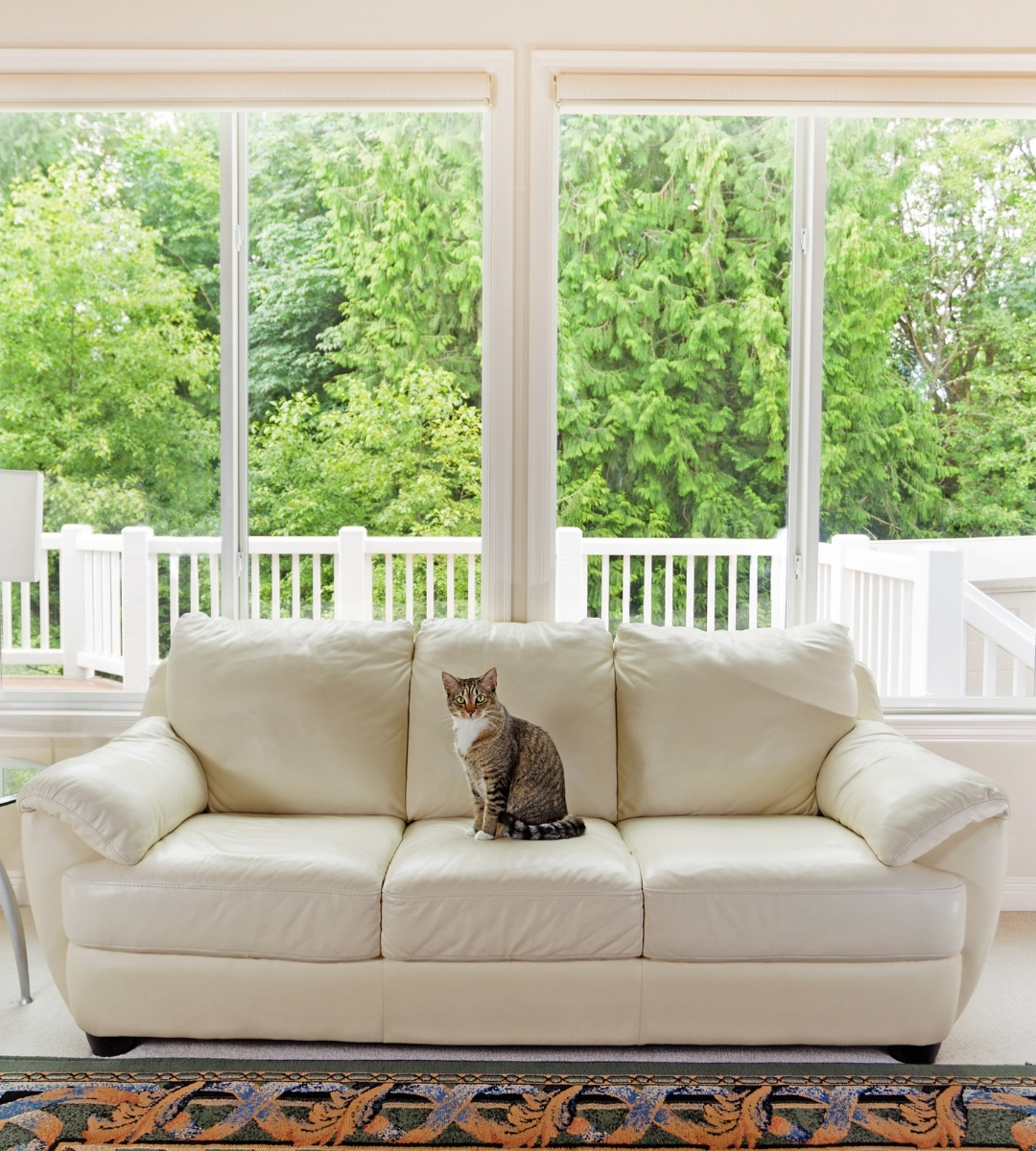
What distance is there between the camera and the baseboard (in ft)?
10.4

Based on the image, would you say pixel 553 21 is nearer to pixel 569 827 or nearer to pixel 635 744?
pixel 635 744

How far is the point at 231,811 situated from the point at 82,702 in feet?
3.03

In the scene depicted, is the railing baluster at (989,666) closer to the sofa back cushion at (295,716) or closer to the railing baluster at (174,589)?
the sofa back cushion at (295,716)

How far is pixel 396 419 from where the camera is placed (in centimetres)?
326

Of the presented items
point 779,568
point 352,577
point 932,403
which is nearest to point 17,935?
point 352,577

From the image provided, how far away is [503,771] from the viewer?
2490mm

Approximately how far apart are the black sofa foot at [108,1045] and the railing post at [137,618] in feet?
4.25

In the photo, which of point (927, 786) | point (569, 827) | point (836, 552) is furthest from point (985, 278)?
point (569, 827)

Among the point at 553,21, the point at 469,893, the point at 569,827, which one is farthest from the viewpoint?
the point at 553,21

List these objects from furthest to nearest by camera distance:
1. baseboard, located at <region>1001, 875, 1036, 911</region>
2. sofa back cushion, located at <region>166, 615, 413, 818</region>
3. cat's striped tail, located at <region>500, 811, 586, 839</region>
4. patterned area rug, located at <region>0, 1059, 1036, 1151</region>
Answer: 1. baseboard, located at <region>1001, 875, 1036, 911</region>
2. sofa back cushion, located at <region>166, 615, 413, 818</region>
3. cat's striped tail, located at <region>500, 811, 586, 839</region>
4. patterned area rug, located at <region>0, 1059, 1036, 1151</region>

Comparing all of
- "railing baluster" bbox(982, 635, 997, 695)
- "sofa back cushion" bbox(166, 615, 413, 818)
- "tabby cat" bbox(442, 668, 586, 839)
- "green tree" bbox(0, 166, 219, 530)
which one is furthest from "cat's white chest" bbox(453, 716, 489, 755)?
"railing baluster" bbox(982, 635, 997, 695)

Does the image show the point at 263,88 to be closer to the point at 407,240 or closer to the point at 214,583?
the point at 407,240

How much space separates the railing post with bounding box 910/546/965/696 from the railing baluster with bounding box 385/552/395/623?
1727 mm

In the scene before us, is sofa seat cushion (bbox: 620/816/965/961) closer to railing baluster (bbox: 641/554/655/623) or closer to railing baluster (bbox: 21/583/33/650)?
railing baluster (bbox: 641/554/655/623)
